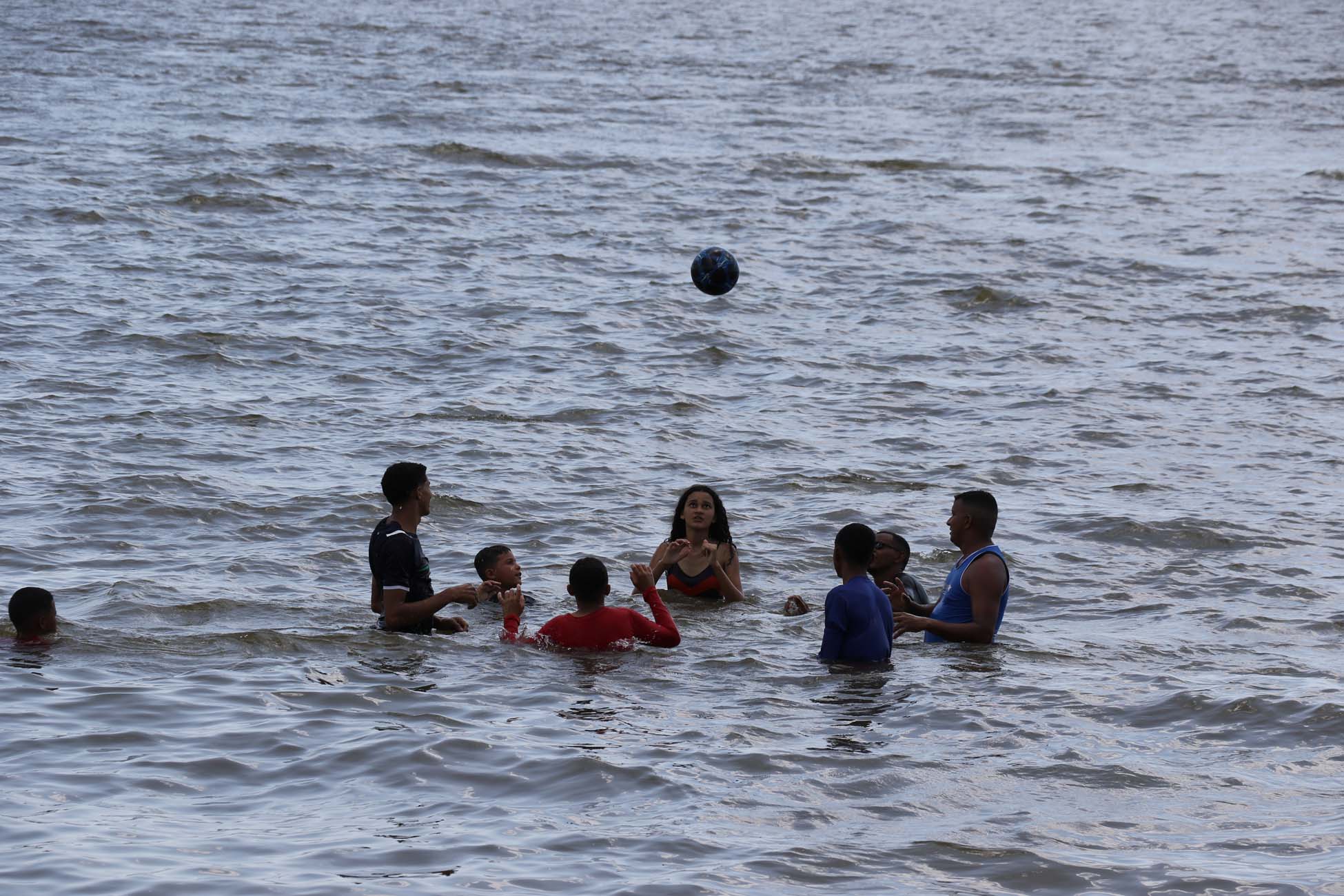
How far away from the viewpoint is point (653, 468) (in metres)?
16.6

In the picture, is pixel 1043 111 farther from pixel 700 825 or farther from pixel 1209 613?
pixel 700 825

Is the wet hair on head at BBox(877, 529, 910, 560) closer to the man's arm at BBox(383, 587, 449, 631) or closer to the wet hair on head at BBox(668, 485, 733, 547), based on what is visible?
the wet hair on head at BBox(668, 485, 733, 547)

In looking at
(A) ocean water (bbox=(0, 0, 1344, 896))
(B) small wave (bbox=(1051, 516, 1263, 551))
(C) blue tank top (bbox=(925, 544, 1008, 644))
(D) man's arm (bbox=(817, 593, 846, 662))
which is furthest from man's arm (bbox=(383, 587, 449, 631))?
(B) small wave (bbox=(1051, 516, 1263, 551))

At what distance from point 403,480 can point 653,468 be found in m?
6.04

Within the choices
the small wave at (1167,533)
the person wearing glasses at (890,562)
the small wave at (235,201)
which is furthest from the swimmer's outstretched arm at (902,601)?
the small wave at (235,201)

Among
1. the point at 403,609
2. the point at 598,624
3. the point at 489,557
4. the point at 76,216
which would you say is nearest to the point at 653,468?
the point at 489,557

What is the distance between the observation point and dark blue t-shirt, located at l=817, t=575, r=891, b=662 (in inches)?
414

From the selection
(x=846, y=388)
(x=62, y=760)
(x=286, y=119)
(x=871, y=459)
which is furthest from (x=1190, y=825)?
(x=286, y=119)

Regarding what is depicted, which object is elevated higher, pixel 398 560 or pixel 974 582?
pixel 398 560

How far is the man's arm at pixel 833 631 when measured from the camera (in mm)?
10555

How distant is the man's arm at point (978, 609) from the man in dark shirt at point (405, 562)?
2.82m

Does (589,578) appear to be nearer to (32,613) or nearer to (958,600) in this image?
(958,600)

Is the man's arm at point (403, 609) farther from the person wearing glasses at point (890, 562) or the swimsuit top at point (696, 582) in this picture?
the person wearing glasses at point (890, 562)

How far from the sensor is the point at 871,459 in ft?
55.7
